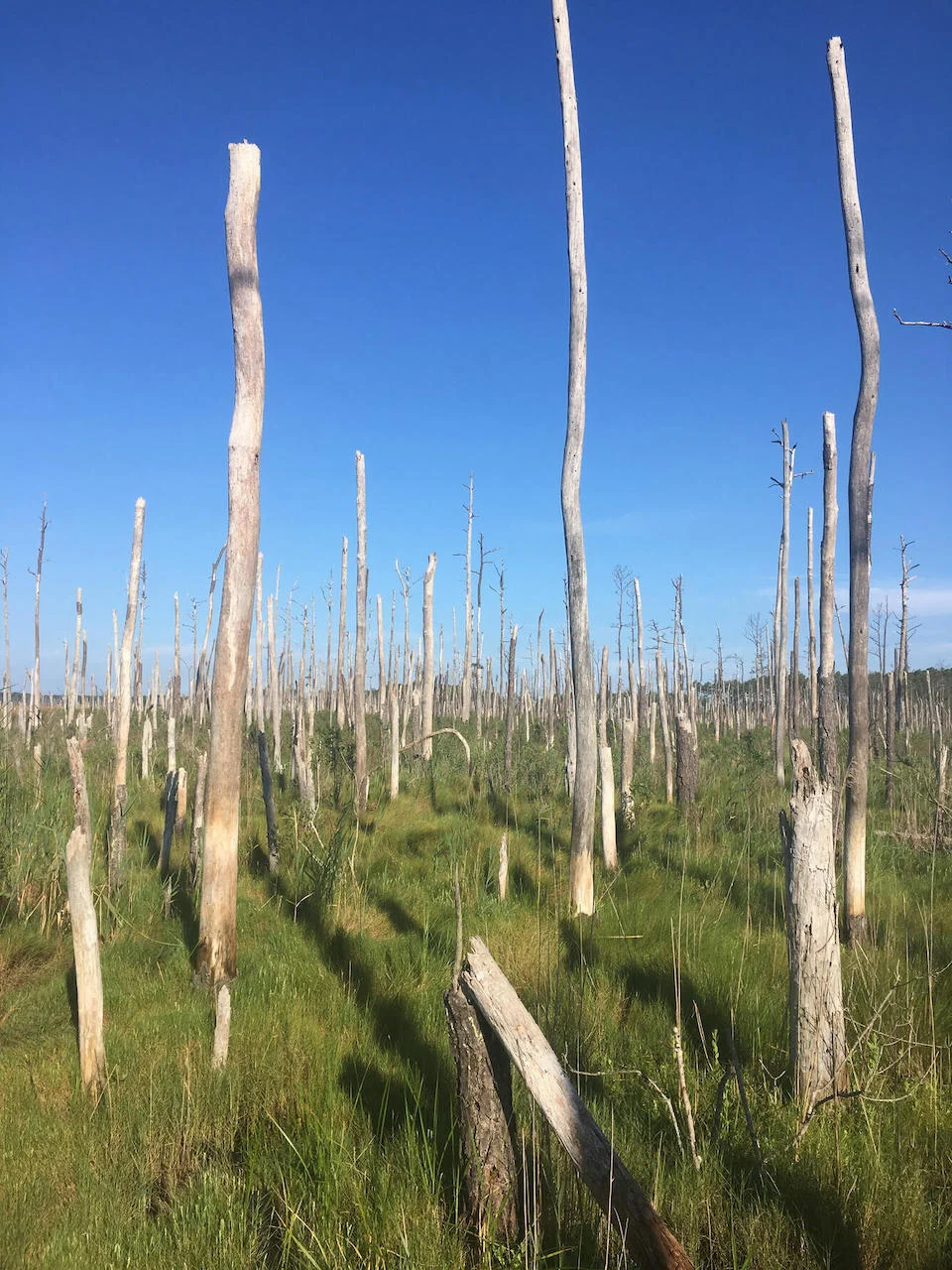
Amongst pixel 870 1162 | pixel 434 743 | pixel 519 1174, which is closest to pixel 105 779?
pixel 434 743

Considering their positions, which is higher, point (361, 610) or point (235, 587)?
point (361, 610)

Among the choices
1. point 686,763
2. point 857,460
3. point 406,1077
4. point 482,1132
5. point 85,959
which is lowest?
point 406,1077

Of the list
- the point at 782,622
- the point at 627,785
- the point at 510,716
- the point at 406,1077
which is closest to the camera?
the point at 406,1077

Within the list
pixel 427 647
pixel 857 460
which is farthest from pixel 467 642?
pixel 857 460

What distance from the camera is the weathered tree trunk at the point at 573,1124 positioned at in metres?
2.23

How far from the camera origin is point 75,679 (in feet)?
77.9

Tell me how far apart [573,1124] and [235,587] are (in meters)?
3.69

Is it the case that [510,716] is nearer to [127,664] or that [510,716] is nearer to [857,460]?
[127,664]

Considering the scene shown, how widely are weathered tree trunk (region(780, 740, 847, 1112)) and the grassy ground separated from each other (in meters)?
0.14

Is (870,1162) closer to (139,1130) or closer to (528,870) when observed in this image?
(139,1130)

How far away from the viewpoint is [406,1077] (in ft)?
11.9

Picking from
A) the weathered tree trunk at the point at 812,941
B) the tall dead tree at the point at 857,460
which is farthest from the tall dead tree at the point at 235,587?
the tall dead tree at the point at 857,460

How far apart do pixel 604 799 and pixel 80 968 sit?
4556 millimetres

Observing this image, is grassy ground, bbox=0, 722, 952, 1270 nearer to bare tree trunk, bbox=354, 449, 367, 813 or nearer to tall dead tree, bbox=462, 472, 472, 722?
bare tree trunk, bbox=354, 449, 367, 813
